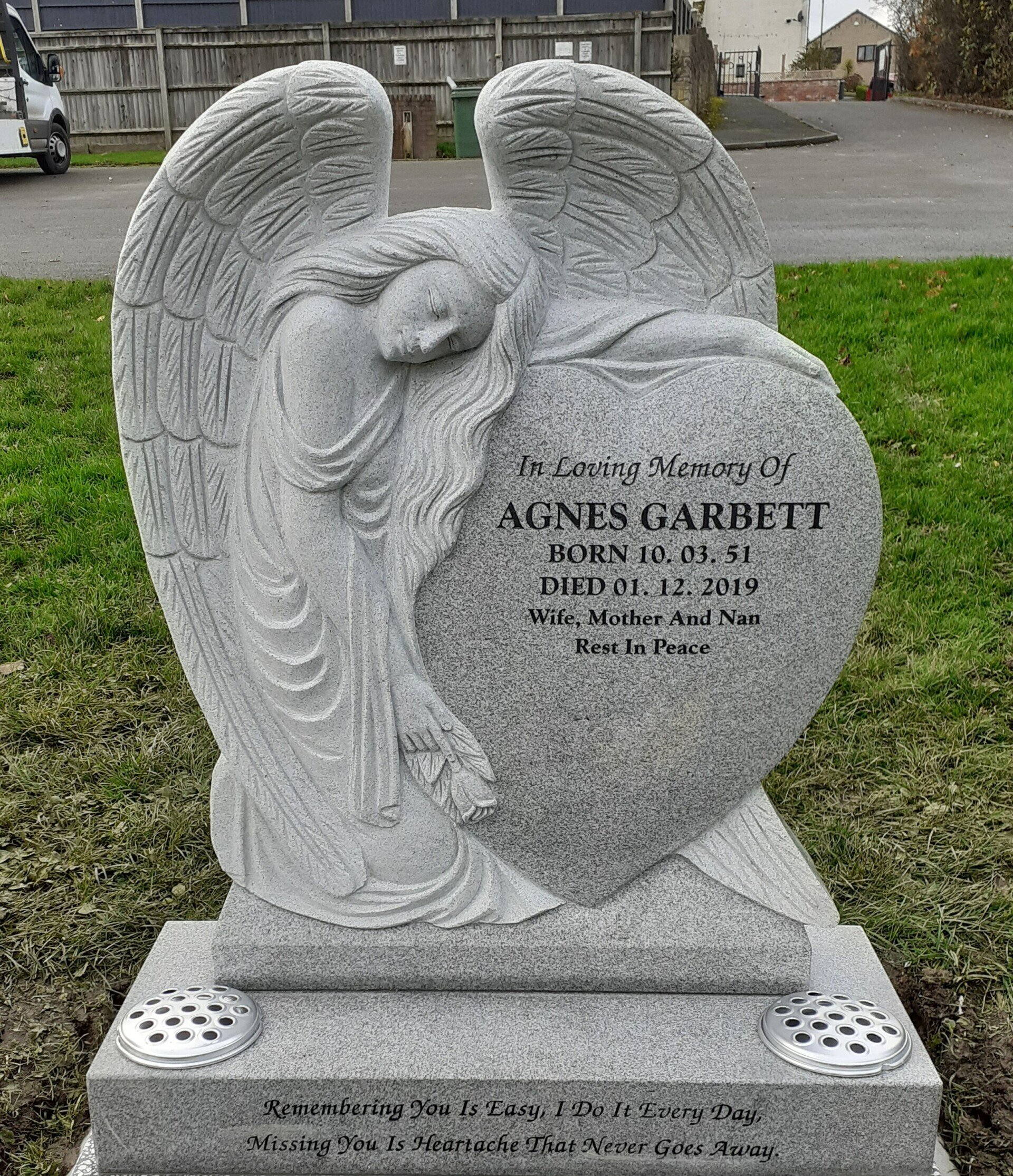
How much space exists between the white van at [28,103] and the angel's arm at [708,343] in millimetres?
13323

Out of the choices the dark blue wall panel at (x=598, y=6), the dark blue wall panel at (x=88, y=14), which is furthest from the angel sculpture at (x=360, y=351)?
the dark blue wall panel at (x=88, y=14)

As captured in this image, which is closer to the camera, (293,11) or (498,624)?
(498,624)

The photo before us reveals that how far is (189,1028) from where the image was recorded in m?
2.49

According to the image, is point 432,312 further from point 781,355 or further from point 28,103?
point 28,103

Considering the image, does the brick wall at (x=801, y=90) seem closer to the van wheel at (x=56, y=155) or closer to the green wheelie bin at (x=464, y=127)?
the green wheelie bin at (x=464, y=127)

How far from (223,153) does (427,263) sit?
44cm

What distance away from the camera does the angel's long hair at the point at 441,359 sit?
7.38 ft

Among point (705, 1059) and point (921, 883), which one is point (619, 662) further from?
point (921, 883)

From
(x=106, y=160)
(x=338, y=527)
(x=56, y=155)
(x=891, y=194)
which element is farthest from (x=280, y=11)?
(x=338, y=527)

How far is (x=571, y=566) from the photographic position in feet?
7.82

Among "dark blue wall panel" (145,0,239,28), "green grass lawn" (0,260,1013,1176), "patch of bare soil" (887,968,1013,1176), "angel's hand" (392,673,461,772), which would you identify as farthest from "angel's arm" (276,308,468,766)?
A: "dark blue wall panel" (145,0,239,28)

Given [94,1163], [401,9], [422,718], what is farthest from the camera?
[401,9]

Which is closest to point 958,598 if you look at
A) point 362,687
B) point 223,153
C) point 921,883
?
point 921,883

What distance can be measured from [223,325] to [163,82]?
60.4ft
